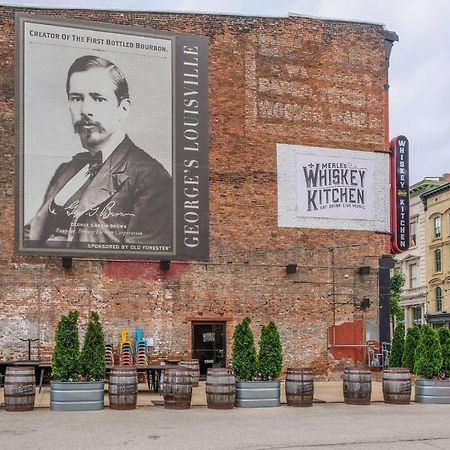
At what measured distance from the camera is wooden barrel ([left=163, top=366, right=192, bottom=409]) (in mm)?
16750

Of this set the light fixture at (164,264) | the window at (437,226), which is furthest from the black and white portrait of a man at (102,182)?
the window at (437,226)

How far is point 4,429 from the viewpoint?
13.6 metres

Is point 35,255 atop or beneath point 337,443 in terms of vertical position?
atop

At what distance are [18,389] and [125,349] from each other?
23.9ft

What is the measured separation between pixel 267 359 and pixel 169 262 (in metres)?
6.92

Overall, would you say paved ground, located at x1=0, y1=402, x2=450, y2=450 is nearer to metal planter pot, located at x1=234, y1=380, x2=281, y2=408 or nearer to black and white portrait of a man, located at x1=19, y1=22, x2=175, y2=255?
metal planter pot, located at x1=234, y1=380, x2=281, y2=408

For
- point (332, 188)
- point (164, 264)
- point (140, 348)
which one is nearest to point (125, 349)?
point (140, 348)

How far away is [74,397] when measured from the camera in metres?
16.4

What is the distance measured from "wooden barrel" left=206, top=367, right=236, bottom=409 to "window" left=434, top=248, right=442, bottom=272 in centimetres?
4193

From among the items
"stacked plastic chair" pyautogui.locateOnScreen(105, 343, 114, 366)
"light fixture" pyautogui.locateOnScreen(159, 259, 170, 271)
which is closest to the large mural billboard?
"light fixture" pyautogui.locateOnScreen(159, 259, 170, 271)

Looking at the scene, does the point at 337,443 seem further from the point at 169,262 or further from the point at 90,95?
the point at 90,95

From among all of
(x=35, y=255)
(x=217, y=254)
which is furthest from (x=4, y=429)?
(x=217, y=254)

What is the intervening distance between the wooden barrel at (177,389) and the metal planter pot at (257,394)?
1090 mm

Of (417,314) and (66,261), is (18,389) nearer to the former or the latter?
(66,261)
